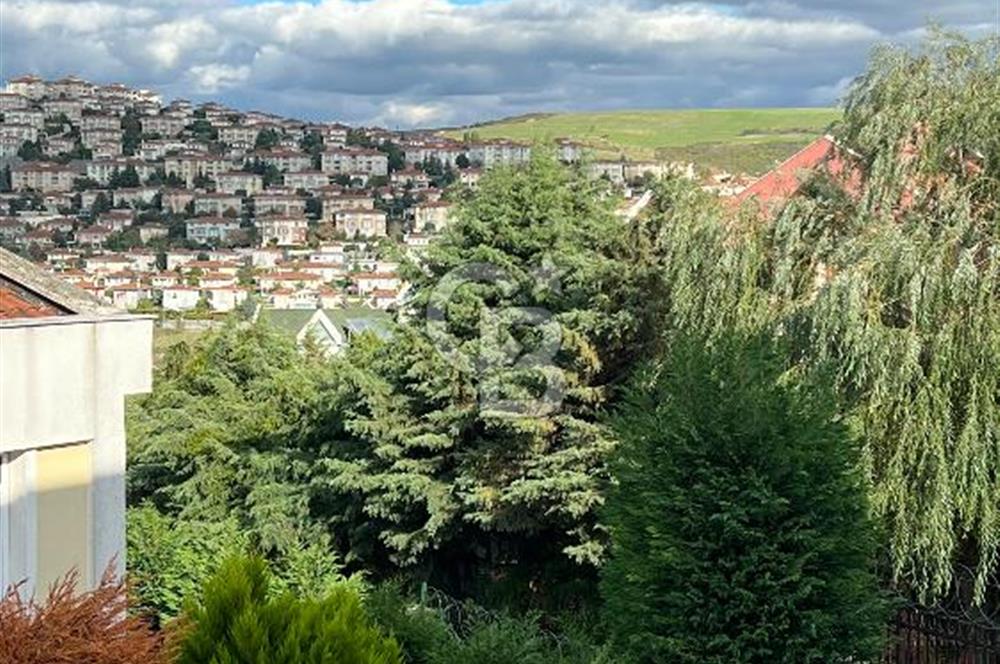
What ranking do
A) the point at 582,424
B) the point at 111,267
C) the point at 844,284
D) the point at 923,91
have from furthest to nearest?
1. the point at 111,267
2. the point at 582,424
3. the point at 923,91
4. the point at 844,284

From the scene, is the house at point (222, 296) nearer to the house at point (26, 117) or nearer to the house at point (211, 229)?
the house at point (211, 229)

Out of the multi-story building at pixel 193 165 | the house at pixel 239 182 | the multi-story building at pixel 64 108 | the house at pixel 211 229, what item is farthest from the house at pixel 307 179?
the multi-story building at pixel 64 108

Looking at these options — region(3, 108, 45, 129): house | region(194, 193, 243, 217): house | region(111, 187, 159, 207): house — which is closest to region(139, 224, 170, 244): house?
region(194, 193, 243, 217): house

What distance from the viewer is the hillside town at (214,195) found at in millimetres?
57344

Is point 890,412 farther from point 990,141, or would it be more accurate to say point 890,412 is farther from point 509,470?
point 509,470

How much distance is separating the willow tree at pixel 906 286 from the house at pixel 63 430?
6.45 meters

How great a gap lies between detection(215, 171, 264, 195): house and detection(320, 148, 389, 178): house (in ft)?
Result: 32.6

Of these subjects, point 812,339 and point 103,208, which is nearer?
point 812,339

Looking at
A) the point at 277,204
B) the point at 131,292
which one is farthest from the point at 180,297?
the point at 277,204

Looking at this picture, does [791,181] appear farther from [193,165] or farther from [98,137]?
[98,137]

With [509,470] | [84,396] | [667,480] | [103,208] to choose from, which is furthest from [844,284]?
[103,208]

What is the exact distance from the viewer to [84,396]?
21.9 feet

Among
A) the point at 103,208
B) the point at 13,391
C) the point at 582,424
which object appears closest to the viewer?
the point at 13,391

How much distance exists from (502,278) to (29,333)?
10.2 meters
